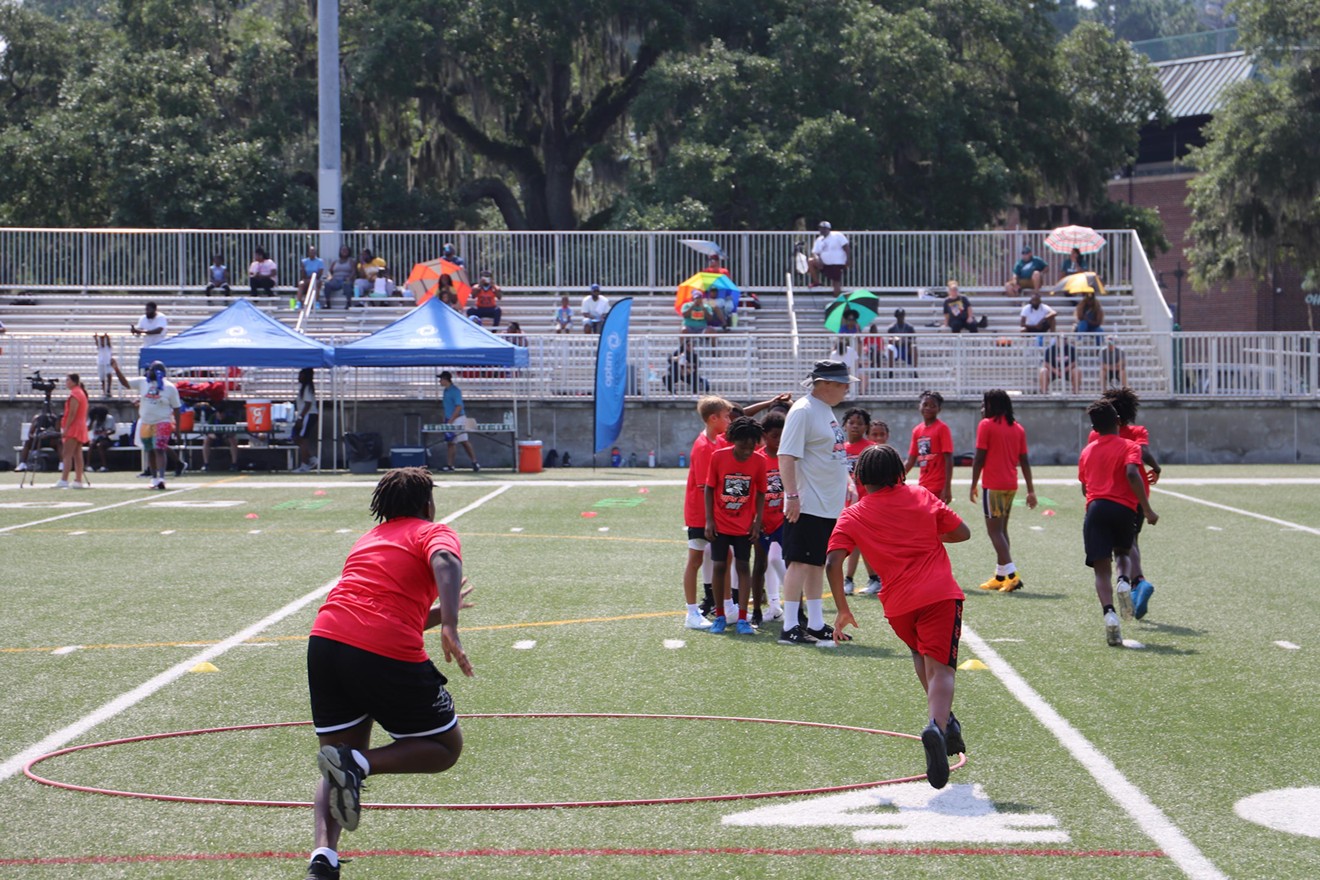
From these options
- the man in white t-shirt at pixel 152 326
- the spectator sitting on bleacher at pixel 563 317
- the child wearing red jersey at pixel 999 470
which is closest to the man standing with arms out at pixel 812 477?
the child wearing red jersey at pixel 999 470

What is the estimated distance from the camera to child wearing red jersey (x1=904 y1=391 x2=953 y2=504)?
1232cm

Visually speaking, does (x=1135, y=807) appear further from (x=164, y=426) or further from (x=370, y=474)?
Answer: (x=370, y=474)

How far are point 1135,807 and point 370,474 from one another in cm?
2078

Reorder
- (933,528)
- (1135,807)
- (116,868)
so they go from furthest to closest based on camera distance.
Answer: (933,528)
(1135,807)
(116,868)

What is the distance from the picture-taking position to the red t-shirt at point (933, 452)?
487 inches

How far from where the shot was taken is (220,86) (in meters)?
40.4

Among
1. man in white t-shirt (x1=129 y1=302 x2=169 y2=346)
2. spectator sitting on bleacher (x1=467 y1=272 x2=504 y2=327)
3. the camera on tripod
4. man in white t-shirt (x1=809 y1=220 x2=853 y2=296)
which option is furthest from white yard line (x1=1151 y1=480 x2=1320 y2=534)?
man in white t-shirt (x1=129 y1=302 x2=169 y2=346)

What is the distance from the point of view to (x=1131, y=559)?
10.6 m

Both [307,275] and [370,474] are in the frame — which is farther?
[307,275]

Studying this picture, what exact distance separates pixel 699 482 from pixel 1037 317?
68.4ft

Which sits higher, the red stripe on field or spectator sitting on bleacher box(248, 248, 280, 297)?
spectator sitting on bleacher box(248, 248, 280, 297)

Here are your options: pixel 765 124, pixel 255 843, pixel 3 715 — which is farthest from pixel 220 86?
pixel 255 843

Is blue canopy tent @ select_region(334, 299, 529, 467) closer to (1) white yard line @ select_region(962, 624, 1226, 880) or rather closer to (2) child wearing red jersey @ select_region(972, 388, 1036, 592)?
(2) child wearing red jersey @ select_region(972, 388, 1036, 592)

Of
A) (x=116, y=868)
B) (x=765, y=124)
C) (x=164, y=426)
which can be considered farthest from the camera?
(x=765, y=124)
